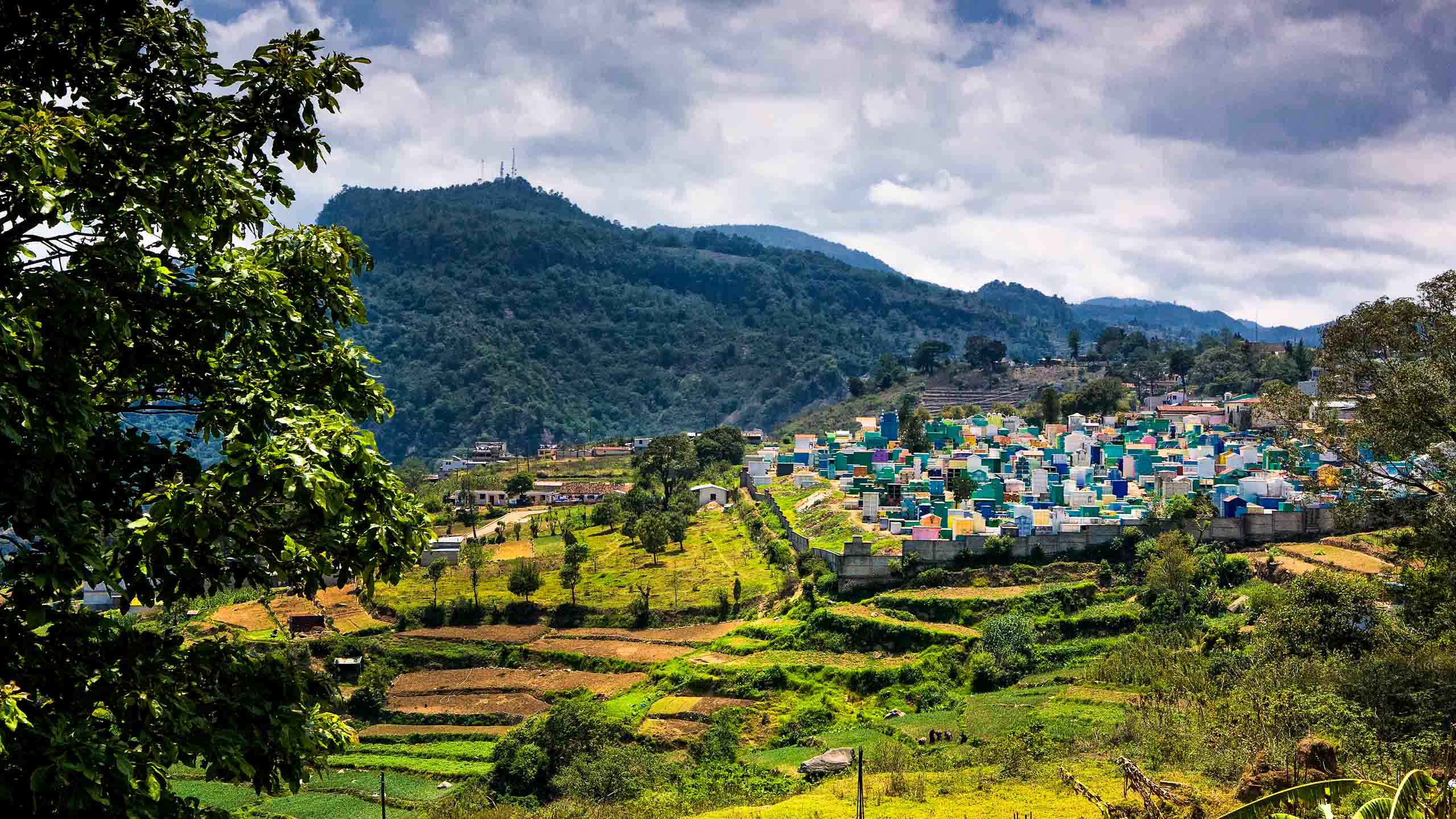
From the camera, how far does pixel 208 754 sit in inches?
163

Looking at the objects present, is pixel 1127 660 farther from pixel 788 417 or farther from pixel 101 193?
pixel 788 417

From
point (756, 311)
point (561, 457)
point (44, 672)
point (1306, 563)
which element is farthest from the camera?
point (756, 311)

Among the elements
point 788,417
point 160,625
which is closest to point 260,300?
point 160,625

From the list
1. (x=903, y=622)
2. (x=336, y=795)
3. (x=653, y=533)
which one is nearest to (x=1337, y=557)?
(x=903, y=622)

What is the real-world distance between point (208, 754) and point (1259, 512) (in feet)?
103

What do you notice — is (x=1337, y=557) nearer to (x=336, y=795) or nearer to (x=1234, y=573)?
(x=1234, y=573)

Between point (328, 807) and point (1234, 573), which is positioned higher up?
point (1234, 573)

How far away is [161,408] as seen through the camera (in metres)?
4.68

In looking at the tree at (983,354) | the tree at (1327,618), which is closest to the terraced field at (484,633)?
the tree at (1327,618)

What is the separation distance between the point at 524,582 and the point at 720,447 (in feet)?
81.5

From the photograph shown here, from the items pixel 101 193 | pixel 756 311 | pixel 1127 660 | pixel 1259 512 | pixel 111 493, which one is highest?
pixel 756 311

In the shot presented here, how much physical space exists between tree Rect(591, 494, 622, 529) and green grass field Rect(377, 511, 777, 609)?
340cm

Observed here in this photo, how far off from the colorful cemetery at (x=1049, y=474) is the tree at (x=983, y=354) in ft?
128

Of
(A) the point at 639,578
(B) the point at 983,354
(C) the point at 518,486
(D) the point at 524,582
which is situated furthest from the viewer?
(B) the point at 983,354
